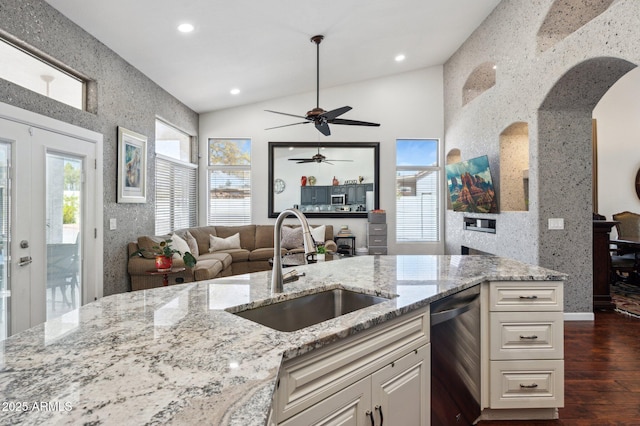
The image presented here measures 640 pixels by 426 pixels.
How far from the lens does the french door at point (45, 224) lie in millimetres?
2637

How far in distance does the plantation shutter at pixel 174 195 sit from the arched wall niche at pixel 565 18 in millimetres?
5280

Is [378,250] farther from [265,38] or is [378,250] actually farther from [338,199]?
[265,38]

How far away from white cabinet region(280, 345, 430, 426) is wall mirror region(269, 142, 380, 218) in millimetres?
5292

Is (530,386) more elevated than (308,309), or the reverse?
(308,309)

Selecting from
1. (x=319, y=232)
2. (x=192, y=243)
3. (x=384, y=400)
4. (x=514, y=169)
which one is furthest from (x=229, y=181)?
(x=384, y=400)

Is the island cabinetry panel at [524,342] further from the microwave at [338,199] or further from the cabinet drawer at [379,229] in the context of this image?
the microwave at [338,199]

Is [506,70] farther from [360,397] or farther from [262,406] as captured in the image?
[262,406]

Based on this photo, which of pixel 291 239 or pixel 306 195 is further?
pixel 306 195

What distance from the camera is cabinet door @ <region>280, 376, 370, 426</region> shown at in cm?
101

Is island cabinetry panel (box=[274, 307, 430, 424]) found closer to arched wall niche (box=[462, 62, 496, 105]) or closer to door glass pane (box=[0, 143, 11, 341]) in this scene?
door glass pane (box=[0, 143, 11, 341])

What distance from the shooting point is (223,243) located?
6066mm

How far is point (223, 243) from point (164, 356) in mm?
5325

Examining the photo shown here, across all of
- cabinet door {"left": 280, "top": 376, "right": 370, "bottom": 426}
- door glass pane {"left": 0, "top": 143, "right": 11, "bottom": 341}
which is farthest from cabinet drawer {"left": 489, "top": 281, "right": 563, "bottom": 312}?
door glass pane {"left": 0, "top": 143, "right": 11, "bottom": 341}

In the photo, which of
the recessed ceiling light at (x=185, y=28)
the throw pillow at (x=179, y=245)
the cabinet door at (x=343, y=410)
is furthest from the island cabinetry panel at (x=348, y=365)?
the throw pillow at (x=179, y=245)
